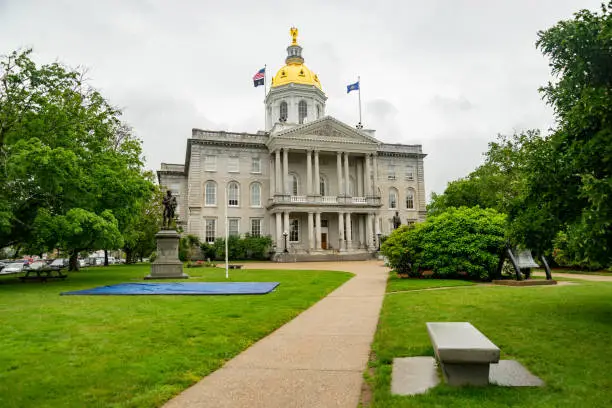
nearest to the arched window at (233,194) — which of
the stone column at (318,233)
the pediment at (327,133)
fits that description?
the pediment at (327,133)

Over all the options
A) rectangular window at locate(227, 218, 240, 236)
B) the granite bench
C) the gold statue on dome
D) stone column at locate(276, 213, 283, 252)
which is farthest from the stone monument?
the gold statue on dome

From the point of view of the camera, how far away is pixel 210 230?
161 feet

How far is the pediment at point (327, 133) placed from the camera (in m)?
49.0

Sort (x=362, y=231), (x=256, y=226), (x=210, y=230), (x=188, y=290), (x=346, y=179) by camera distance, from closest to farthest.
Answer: (x=188, y=290)
(x=210, y=230)
(x=346, y=179)
(x=256, y=226)
(x=362, y=231)

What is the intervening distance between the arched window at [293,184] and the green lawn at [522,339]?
38763mm

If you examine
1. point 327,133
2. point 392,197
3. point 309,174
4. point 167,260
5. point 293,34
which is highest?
point 293,34

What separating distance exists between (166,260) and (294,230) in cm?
2845

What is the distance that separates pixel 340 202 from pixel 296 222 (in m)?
5.65

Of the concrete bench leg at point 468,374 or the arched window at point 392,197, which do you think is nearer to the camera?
the concrete bench leg at point 468,374

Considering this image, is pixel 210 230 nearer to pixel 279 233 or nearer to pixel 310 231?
pixel 279 233

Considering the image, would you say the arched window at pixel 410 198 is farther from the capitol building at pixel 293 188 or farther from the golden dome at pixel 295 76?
the golden dome at pixel 295 76

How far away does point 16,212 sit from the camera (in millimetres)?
19906

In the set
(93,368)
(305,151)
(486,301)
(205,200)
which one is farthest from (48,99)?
(305,151)

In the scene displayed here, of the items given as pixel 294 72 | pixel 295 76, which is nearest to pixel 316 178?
pixel 295 76
